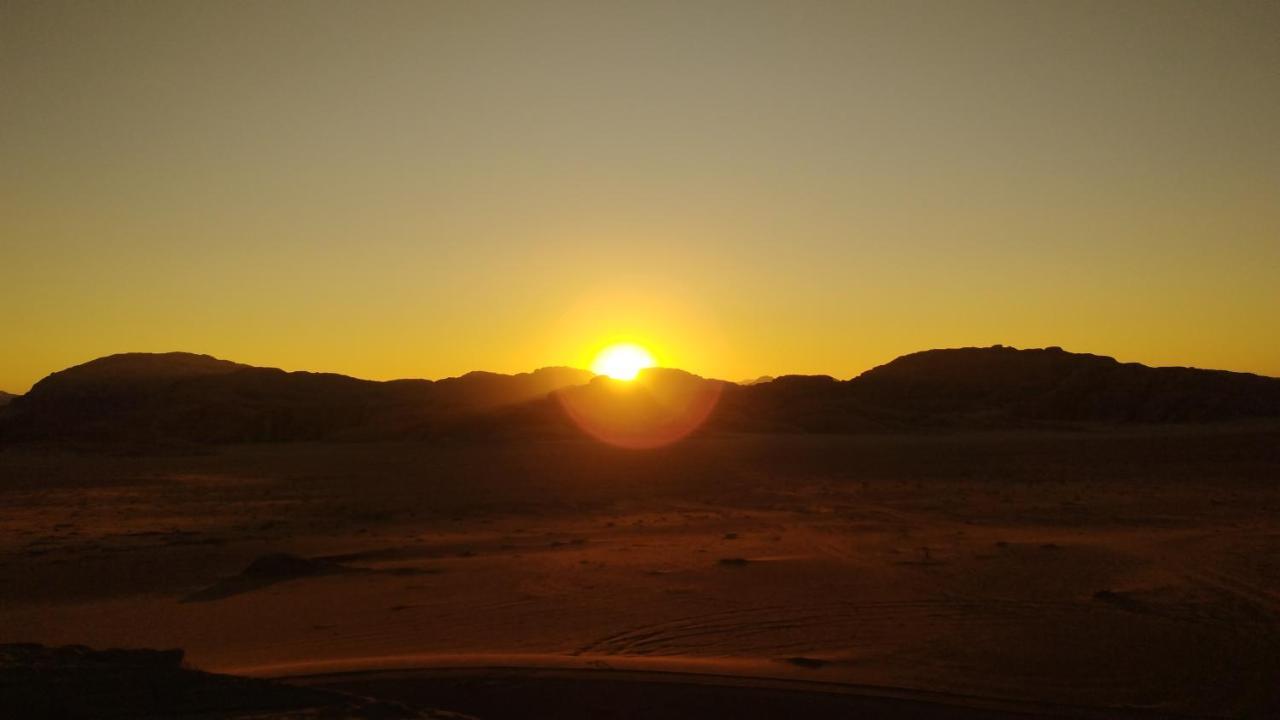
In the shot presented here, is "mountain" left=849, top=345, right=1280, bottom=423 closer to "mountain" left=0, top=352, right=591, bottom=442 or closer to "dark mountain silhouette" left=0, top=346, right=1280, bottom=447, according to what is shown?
"dark mountain silhouette" left=0, top=346, right=1280, bottom=447

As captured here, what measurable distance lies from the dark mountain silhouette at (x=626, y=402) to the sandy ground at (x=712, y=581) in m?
24.8

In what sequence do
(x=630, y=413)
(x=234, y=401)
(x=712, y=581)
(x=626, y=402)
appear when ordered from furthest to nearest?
(x=234, y=401) < (x=626, y=402) < (x=630, y=413) < (x=712, y=581)

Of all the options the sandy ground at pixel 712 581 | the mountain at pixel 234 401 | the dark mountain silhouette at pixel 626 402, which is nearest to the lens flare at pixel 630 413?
the dark mountain silhouette at pixel 626 402

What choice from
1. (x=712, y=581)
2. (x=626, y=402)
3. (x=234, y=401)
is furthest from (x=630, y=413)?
(x=712, y=581)

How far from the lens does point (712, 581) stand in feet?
37.8

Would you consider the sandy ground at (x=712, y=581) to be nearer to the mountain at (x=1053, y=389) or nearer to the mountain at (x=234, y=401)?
the mountain at (x=234, y=401)

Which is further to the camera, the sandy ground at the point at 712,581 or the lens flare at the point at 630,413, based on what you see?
the lens flare at the point at 630,413

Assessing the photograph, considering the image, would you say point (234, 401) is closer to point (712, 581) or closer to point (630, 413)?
point (630, 413)

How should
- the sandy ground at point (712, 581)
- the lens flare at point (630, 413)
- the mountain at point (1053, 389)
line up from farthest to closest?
the mountain at point (1053, 389), the lens flare at point (630, 413), the sandy ground at point (712, 581)

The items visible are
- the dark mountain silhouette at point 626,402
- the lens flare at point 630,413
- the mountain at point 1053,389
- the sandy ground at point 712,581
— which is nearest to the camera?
the sandy ground at point 712,581

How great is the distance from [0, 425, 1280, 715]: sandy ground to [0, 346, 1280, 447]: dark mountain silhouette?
2483 cm

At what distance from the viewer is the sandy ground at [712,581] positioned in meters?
8.16

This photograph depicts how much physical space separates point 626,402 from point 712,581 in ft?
171

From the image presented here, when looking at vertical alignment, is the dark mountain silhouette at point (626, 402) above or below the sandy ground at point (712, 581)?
above
